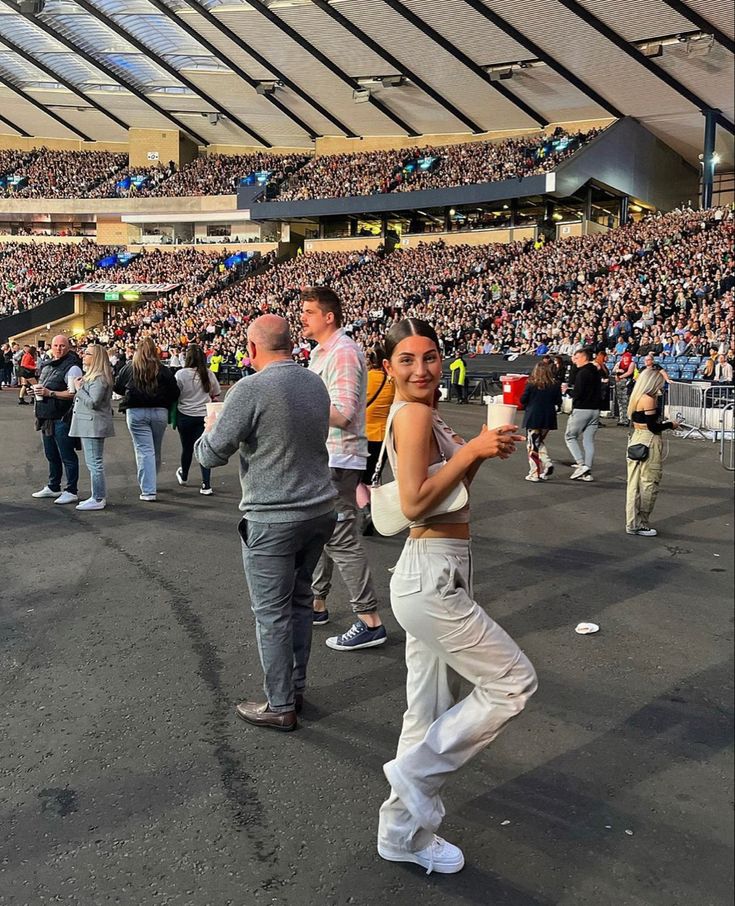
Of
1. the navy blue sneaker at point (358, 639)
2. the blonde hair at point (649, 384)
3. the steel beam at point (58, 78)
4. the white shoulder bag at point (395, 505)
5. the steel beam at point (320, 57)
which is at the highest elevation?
the steel beam at point (58, 78)

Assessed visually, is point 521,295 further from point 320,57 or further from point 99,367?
point 99,367

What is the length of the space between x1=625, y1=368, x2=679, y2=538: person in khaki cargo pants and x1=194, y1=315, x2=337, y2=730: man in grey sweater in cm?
429

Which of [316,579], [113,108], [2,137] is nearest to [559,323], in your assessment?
[316,579]

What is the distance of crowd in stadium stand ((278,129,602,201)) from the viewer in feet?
130

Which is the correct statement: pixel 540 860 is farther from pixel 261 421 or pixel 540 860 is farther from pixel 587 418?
pixel 587 418

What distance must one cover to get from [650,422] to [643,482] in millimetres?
560

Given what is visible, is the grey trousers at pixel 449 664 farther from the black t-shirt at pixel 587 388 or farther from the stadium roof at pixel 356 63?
the stadium roof at pixel 356 63

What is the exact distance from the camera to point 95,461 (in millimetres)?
7996

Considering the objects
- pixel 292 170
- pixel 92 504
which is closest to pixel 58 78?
pixel 292 170

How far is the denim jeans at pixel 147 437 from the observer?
8.12 m

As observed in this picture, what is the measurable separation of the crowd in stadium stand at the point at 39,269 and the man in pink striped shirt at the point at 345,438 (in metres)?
46.2

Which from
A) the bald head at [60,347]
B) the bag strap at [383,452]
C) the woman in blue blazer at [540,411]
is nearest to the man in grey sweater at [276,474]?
the bag strap at [383,452]

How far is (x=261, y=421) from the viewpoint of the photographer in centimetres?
321

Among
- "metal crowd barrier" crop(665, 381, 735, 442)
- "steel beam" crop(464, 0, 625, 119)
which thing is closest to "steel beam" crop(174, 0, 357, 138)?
"steel beam" crop(464, 0, 625, 119)
